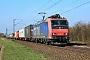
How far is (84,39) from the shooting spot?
138ft

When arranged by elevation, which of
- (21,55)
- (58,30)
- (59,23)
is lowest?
(21,55)

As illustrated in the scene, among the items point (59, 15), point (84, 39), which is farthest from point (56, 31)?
point (84, 39)

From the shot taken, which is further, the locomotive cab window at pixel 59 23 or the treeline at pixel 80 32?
the treeline at pixel 80 32

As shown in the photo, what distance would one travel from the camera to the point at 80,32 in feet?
144

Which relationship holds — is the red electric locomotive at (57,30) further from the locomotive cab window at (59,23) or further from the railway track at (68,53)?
the railway track at (68,53)

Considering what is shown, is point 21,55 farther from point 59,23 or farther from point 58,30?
point 59,23

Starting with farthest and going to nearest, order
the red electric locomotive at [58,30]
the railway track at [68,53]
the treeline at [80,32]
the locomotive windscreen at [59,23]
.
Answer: the treeline at [80,32] → the locomotive windscreen at [59,23] → the red electric locomotive at [58,30] → the railway track at [68,53]

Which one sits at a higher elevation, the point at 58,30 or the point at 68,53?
the point at 58,30

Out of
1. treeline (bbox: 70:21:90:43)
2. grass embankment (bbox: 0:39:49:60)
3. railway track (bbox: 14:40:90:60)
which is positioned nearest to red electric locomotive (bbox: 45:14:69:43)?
railway track (bbox: 14:40:90:60)

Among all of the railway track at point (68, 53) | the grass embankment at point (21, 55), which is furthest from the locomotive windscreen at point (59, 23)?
the grass embankment at point (21, 55)

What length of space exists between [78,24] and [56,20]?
17.6 metres

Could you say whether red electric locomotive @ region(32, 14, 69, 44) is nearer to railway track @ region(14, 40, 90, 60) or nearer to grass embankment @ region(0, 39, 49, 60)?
railway track @ region(14, 40, 90, 60)

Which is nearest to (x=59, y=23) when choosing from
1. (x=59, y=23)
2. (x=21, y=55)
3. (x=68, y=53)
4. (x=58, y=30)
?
(x=59, y=23)

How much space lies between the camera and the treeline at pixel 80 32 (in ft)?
136
